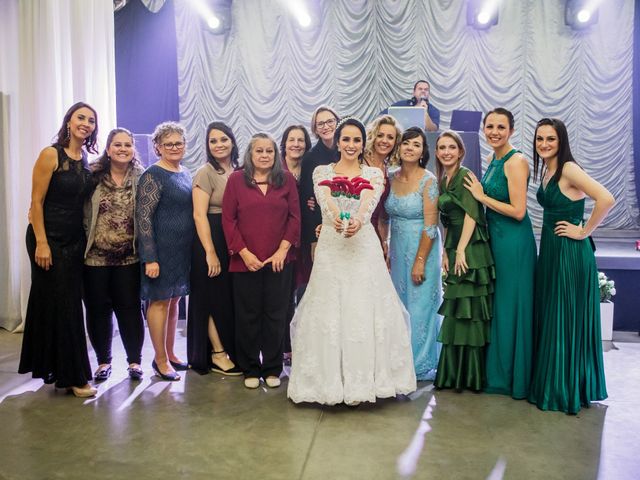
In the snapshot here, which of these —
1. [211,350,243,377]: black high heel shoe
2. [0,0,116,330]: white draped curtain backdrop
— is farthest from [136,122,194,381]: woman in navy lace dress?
[0,0,116,330]: white draped curtain backdrop

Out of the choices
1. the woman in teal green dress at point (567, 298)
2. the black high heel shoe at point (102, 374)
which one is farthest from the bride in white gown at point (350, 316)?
the black high heel shoe at point (102, 374)

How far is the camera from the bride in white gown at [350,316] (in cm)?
324

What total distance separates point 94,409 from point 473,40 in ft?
23.4

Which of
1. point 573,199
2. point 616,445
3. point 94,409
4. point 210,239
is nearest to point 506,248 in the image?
point 573,199

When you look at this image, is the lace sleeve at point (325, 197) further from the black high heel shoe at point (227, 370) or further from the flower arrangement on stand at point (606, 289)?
the flower arrangement on stand at point (606, 289)

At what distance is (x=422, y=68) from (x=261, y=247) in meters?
5.91

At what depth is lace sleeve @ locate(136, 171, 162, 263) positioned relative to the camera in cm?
354

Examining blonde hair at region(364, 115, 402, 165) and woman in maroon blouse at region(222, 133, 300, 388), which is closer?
woman in maroon blouse at region(222, 133, 300, 388)

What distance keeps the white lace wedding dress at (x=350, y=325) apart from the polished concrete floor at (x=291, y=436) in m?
0.14

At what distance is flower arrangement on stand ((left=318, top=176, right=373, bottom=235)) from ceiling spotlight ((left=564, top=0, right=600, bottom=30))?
634cm

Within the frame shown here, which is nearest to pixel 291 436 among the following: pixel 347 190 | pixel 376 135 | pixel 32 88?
pixel 347 190

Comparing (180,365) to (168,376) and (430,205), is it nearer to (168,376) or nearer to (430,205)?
(168,376)

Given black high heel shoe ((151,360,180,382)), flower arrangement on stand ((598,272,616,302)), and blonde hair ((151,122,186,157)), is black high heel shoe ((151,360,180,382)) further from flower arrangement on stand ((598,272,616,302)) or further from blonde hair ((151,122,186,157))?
flower arrangement on stand ((598,272,616,302))

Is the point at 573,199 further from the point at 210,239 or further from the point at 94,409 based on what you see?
the point at 94,409
